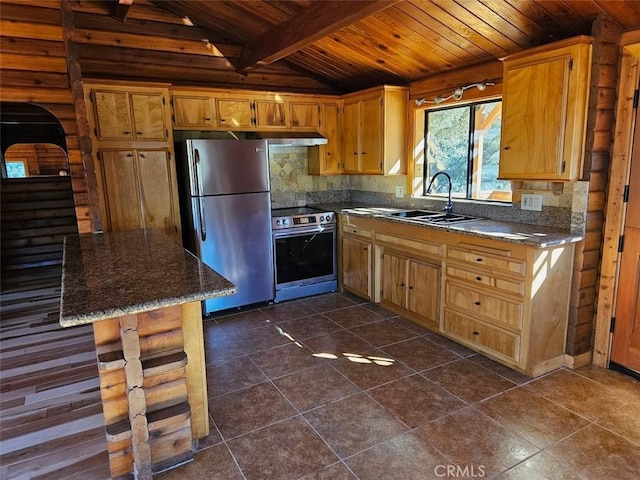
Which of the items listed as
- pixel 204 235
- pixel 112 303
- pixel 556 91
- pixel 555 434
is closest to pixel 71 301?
pixel 112 303

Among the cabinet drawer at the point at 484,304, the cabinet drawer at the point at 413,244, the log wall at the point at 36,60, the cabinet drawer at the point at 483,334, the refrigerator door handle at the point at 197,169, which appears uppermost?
the log wall at the point at 36,60

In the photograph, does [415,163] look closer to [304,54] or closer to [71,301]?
[304,54]

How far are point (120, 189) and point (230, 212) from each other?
974mm

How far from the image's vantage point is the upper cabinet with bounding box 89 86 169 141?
3.49m

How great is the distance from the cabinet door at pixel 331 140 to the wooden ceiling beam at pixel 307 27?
3.15 ft

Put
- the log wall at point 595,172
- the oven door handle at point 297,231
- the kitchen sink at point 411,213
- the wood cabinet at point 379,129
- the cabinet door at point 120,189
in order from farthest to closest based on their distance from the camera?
the oven door handle at point 297,231 → the wood cabinet at point 379,129 → the kitchen sink at point 411,213 → the cabinet door at point 120,189 → the log wall at point 595,172

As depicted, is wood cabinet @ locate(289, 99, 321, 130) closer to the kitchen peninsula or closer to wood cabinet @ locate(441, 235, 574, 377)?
wood cabinet @ locate(441, 235, 574, 377)

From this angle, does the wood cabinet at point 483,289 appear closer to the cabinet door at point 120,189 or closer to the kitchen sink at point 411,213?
the kitchen sink at point 411,213

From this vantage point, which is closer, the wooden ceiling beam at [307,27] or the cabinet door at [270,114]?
the wooden ceiling beam at [307,27]

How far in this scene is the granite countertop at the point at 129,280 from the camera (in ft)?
5.18

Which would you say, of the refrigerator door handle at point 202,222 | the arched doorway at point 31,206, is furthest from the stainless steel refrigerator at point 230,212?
the arched doorway at point 31,206

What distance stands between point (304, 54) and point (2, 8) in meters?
2.49

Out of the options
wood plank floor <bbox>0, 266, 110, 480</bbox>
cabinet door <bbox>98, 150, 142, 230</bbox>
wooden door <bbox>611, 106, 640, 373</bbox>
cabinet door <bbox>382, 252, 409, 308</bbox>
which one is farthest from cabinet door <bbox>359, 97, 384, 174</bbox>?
wood plank floor <bbox>0, 266, 110, 480</bbox>

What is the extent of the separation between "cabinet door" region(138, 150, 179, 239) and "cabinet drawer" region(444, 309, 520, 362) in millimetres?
2621
